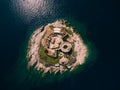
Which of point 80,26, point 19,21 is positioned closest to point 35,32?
point 19,21

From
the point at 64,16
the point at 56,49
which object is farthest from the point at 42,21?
the point at 56,49

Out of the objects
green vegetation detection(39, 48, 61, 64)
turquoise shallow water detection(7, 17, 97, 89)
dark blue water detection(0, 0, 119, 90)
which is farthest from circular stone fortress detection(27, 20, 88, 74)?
dark blue water detection(0, 0, 119, 90)

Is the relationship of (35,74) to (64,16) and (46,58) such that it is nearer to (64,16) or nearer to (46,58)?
(46,58)

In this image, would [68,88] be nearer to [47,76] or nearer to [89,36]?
[47,76]

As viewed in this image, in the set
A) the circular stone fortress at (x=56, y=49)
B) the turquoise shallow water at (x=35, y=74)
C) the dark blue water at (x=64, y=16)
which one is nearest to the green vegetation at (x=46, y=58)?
the circular stone fortress at (x=56, y=49)

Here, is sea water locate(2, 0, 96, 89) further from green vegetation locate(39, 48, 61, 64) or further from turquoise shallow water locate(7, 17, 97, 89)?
green vegetation locate(39, 48, 61, 64)

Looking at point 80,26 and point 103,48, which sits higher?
point 80,26

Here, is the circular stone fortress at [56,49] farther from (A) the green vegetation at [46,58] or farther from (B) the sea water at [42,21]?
(B) the sea water at [42,21]
